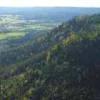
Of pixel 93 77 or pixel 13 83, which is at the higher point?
pixel 93 77

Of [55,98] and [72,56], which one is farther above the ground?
[72,56]

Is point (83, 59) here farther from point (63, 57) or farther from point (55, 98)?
point (55, 98)

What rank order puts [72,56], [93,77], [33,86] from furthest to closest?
[72,56] → [33,86] → [93,77]

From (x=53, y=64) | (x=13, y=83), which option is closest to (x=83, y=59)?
(x=53, y=64)

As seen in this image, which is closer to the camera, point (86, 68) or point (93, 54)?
point (86, 68)

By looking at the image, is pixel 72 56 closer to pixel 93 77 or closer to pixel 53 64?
pixel 53 64

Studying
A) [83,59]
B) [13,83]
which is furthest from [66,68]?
[13,83]

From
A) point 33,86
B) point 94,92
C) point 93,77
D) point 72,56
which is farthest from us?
point 72,56

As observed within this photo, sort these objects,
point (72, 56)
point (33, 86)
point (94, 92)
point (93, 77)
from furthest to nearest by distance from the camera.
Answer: point (72, 56) → point (33, 86) → point (93, 77) → point (94, 92)

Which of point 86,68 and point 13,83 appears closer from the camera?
point 86,68
